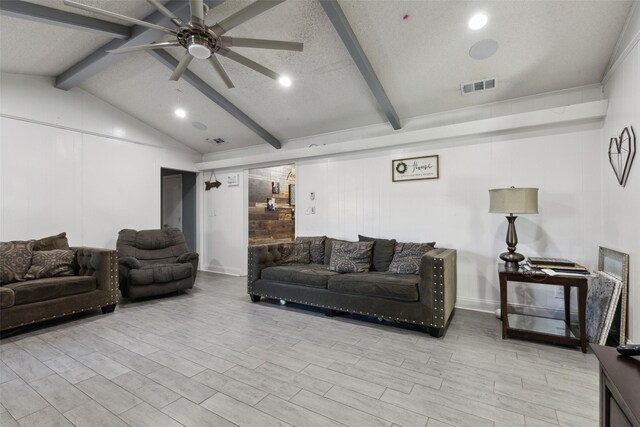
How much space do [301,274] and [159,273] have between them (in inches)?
80.4

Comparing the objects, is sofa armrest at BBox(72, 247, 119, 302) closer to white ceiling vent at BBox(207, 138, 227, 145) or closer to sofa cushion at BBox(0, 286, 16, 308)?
sofa cushion at BBox(0, 286, 16, 308)

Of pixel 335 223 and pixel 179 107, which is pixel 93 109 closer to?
pixel 179 107

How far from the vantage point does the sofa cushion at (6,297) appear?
107 inches

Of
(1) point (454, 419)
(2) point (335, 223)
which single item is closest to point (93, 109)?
(2) point (335, 223)

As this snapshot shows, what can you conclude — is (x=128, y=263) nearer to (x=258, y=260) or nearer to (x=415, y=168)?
(x=258, y=260)

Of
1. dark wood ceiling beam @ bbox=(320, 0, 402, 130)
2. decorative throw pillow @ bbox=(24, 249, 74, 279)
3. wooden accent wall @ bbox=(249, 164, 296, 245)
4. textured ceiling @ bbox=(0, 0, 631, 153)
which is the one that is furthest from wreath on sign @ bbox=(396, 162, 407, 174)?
decorative throw pillow @ bbox=(24, 249, 74, 279)

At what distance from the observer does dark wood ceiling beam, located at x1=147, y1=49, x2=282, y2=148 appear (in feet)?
11.6

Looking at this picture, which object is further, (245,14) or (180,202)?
(180,202)

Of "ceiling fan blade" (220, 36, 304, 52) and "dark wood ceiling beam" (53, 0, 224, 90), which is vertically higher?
"dark wood ceiling beam" (53, 0, 224, 90)

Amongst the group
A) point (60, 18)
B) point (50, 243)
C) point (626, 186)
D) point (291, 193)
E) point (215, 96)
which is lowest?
point (50, 243)

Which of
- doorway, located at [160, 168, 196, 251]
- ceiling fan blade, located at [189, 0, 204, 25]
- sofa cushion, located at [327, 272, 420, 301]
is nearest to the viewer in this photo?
ceiling fan blade, located at [189, 0, 204, 25]

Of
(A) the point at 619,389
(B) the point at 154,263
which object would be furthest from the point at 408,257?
(B) the point at 154,263

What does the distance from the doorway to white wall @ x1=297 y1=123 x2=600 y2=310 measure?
3490 mm

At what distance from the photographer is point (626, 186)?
2.50 m
